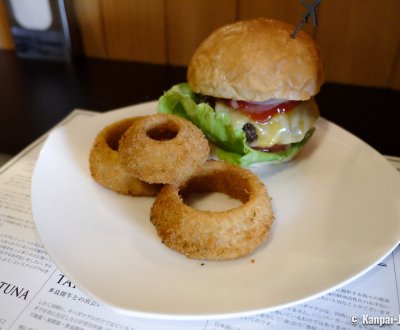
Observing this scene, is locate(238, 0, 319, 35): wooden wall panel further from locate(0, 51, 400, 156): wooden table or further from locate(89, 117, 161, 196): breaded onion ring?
locate(89, 117, 161, 196): breaded onion ring

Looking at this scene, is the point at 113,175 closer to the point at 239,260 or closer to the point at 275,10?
the point at 239,260

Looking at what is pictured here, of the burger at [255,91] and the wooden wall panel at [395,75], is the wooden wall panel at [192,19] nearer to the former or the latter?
the burger at [255,91]

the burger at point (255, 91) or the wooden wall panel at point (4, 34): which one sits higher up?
the burger at point (255, 91)

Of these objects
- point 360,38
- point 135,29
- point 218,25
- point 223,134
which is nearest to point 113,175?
point 223,134

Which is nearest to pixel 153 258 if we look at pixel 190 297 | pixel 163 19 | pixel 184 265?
pixel 184 265

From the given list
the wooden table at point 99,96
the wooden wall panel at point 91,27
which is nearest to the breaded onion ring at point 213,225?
the wooden table at point 99,96

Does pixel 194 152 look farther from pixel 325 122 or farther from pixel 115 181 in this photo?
pixel 325 122
